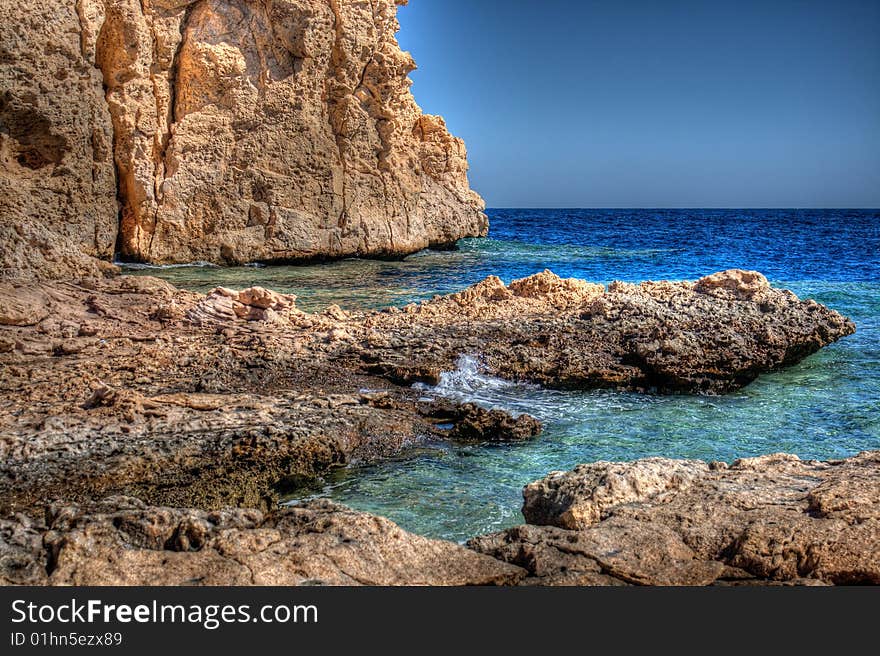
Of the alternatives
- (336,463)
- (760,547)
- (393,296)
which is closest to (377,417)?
(336,463)

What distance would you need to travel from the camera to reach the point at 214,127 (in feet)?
61.2

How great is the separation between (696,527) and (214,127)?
17.3 meters

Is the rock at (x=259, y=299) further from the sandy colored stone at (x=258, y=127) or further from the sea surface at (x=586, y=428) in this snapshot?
the sandy colored stone at (x=258, y=127)

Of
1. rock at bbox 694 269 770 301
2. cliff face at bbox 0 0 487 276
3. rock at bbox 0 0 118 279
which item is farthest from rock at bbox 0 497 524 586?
cliff face at bbox 0 0 487 276

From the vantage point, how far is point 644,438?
295 inches

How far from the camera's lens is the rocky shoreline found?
3504 mm

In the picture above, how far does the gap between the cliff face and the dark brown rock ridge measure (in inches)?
575

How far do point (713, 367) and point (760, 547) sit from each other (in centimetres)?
620

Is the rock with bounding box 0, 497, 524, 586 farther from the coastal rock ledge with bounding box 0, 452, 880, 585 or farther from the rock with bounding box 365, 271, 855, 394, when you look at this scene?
the rock with bounding box 365, 271, 855, 394

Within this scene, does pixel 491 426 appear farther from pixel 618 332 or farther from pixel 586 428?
pixel 618 332

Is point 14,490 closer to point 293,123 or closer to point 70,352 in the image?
point 70,352

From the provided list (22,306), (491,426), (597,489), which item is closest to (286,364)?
(491,426)

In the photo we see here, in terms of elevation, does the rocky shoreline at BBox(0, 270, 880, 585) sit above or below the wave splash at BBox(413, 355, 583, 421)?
above

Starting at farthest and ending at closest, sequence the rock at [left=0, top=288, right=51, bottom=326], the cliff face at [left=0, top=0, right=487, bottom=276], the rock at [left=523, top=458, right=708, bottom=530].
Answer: the cliff face at [left=0, top=0, right=487, bottom=276]
the rock at [left=0, top=288, right=51, bottom=326]
the rock at [left=523, top=458, right=708, bottom=530]
